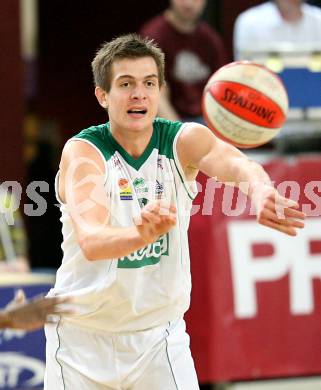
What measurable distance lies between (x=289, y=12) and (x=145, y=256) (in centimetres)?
479

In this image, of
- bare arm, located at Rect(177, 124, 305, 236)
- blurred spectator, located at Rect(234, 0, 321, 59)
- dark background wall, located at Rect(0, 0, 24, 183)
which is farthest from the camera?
dark background wall, located at Rect(0, 0, 24, 183)

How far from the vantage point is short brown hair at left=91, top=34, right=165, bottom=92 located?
16.4ft

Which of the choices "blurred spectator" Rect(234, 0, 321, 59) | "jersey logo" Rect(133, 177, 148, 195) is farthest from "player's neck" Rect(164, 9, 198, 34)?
"jersey logo" Rect(133, 177, 148, 195)

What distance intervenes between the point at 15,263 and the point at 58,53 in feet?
23.4

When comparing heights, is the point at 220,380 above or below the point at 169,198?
below

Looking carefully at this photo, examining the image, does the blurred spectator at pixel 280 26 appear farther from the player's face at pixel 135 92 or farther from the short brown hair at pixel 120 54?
the player's face at pixel 135 92

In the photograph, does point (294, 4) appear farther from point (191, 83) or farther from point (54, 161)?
point (54, 161)

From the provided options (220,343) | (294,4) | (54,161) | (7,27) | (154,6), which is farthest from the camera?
(154,6)

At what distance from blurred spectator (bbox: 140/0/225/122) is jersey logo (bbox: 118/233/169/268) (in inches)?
161

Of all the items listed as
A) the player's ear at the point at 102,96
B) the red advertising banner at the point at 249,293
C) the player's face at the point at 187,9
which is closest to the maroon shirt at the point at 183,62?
the player's face at the point at 187,9

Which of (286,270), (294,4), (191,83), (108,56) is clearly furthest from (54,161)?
(108,56)

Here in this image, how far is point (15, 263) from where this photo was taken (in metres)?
8.24

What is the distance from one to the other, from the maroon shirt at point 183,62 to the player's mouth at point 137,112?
4.10 m

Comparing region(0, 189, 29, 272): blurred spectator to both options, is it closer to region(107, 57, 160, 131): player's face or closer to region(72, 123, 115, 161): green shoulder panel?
region(72, 123, 115, 161): green shoulder panel
